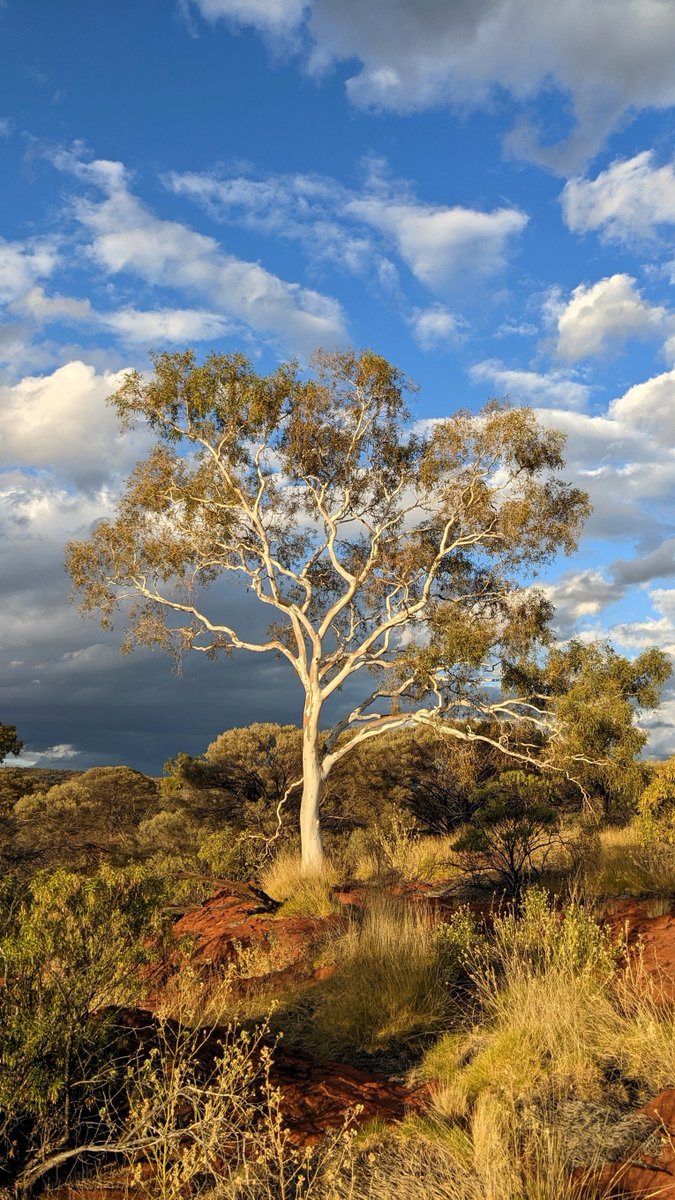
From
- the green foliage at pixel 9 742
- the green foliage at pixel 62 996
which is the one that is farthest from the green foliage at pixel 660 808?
the green foliage at pixel 9 742

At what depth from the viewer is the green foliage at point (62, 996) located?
14.5 feet

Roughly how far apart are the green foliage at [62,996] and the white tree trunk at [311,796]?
10.5 meters

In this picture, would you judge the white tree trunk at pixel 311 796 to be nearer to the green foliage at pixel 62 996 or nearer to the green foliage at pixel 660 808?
the green foliage at pixel 660 808

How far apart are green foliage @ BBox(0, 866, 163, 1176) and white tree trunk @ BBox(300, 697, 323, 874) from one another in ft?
34.4

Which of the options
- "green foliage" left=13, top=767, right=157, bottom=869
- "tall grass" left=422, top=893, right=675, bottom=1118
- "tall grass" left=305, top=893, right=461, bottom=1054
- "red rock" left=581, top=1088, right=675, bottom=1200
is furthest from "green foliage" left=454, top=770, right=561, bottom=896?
Answer: "green foliage" left=13, top=767, right=157, bottom=869

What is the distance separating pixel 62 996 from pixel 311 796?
1236cm

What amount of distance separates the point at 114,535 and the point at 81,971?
635 inches

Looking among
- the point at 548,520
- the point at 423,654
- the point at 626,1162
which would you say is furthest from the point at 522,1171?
the point at 548,520

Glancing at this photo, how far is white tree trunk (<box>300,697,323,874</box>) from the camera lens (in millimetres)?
16453

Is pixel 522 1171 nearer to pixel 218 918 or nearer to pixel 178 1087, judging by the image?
pixel 178 1087

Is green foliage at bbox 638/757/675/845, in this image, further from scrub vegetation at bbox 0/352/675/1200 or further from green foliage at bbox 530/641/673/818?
green foliage at bbox 530/641/673/818

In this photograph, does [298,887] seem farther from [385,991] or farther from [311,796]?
[385,991]

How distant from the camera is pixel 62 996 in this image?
15.9ft

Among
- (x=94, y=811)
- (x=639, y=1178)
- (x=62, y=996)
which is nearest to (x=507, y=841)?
(x=62, y=996)
